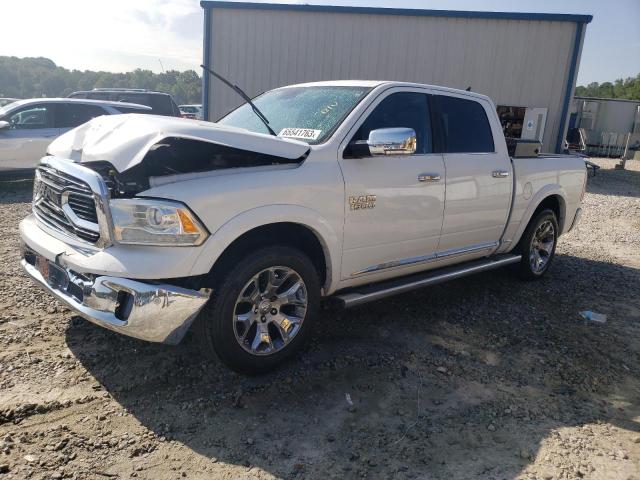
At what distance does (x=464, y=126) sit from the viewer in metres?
4.69

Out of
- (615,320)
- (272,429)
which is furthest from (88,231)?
(615,320)

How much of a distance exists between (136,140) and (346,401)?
2.01 m

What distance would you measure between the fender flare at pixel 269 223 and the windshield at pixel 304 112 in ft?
2.02

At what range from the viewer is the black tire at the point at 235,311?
3.09m

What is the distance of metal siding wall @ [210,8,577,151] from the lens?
15.5m

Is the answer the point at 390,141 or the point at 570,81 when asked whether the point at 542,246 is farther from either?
the point at 570,81

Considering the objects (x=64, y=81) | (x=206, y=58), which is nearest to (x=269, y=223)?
(x=206, y=58)

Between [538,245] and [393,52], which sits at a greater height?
[393,52]

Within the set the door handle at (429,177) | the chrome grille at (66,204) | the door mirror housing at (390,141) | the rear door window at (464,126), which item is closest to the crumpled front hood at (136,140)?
the chrome grille at (66,204)

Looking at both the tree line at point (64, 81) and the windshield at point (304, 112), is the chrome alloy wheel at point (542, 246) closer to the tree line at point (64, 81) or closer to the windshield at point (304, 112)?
the windshield at point (304, 112)

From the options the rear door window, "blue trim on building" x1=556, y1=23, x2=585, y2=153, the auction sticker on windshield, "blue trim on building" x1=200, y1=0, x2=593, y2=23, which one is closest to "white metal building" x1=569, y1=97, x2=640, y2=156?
"blue trim on building" x1=556, y1=23, x2=585, y2=153

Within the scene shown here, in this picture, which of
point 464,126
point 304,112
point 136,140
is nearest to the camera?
point 136,140

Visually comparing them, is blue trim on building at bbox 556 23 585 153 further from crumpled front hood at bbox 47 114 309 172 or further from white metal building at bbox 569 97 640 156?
crumpled front hood at bbox 47 114 309 172

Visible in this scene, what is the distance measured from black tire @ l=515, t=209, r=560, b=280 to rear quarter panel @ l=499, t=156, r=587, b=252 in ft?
0.59
